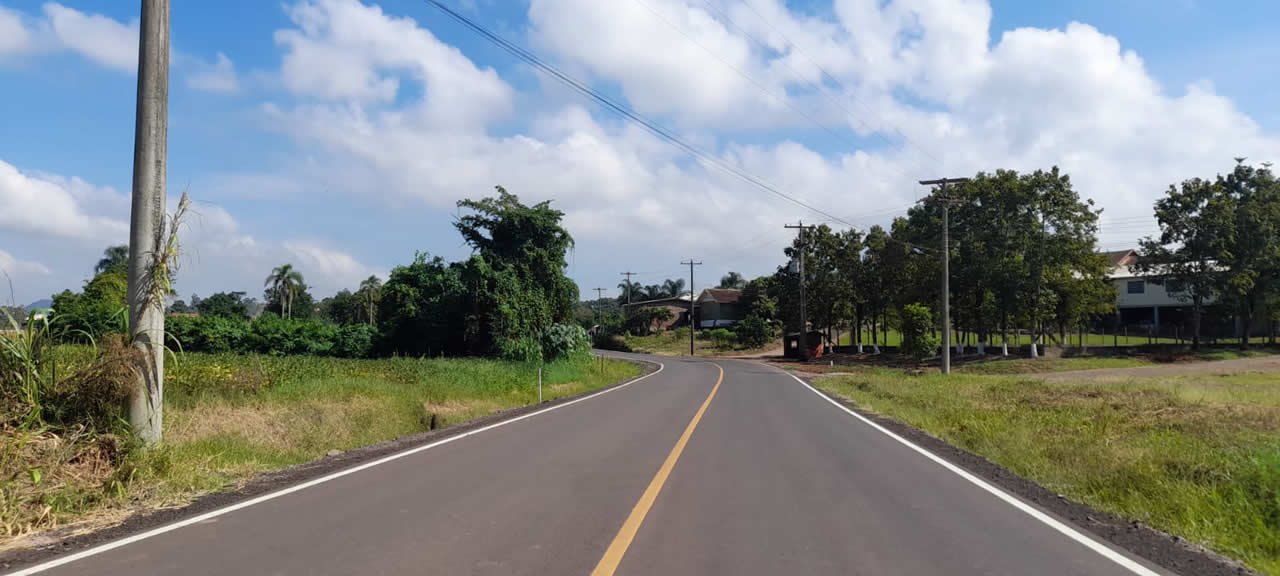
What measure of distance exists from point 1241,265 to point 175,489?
63909 millimetres

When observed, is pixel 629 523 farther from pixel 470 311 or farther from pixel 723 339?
pixel 723 339

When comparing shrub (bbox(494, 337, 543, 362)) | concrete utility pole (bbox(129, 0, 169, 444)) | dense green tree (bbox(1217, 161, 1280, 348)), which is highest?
dense green tree (bbox(1217, 161, 1280, 348))

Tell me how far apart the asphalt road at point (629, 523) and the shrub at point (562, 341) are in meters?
25.2

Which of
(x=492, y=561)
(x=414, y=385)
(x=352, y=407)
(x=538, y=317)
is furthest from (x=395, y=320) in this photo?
(x=492, y=561)

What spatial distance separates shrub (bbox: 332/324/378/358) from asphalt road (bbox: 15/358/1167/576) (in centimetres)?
3165

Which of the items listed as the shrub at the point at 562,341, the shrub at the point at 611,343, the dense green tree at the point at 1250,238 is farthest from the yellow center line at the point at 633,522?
the shrub at the point at 611,343

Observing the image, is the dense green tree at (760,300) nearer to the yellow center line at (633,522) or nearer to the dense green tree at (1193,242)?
the dense green tree at (1193,242)

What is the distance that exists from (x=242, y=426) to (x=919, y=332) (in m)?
46.1

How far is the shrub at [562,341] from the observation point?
37344 millimetres

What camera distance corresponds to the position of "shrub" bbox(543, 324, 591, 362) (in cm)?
3734

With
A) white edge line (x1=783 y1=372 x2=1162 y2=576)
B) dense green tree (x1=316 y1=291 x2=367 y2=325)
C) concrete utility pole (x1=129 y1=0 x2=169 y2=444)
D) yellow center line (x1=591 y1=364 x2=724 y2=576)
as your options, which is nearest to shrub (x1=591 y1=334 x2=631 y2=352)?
dense green tree (x1=316 y1=291 x2=367 y2=325)

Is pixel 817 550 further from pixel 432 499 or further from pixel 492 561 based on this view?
pixel 432 499

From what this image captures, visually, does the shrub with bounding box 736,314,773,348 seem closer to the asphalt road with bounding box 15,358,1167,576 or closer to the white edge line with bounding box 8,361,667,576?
the white edge line with bounding box 8,361,667,576

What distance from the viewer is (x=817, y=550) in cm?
611
